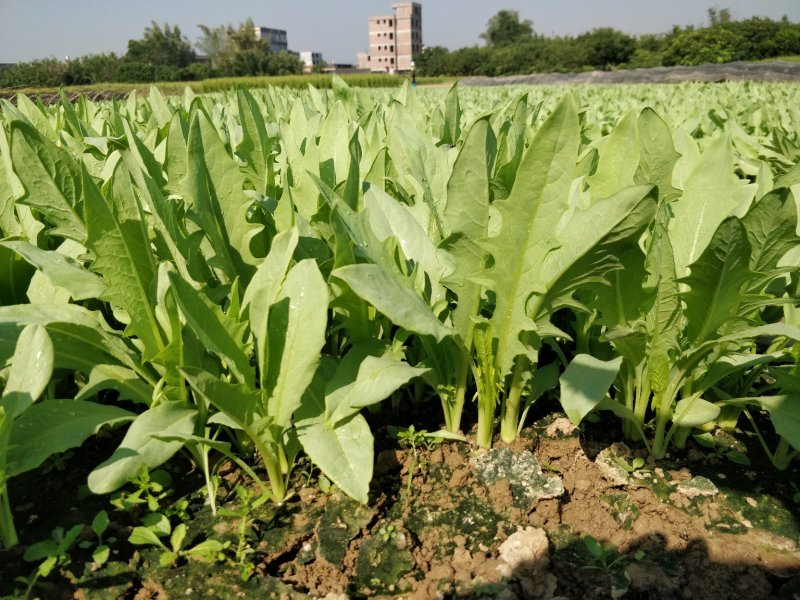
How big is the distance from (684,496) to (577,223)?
666mm

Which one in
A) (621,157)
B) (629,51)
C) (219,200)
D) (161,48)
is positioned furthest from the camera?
(161,48)

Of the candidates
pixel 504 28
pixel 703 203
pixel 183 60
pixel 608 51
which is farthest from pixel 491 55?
pixel 703 203

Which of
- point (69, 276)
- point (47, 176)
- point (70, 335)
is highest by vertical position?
point (47, 176)

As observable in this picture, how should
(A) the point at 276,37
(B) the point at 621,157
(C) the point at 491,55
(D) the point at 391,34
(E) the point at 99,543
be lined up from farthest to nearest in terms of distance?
(A) the point at 276,37 → (D) the point at 391,34 → (C) the point at 491,55 → (B) the point at 621,157 → (E) the point at 99,543

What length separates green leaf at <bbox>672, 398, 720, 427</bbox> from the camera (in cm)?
132

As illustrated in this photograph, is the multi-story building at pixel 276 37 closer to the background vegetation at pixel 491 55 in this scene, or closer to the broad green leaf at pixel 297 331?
the background vegetation at pixel 491 55

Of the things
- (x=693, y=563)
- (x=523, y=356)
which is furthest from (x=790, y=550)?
(x=523, y=356)

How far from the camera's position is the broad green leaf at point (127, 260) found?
1.21m

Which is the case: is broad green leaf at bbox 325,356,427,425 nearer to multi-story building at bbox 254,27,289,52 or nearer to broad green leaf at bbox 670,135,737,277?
broad green leaf at bbox 670,135,737,277

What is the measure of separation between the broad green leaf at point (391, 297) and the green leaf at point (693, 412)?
62cm

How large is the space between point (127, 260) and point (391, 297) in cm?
Result: 62

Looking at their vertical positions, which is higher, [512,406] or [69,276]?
[69,276]

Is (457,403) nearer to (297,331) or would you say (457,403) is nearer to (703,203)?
(297,331)

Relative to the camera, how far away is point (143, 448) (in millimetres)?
1076
